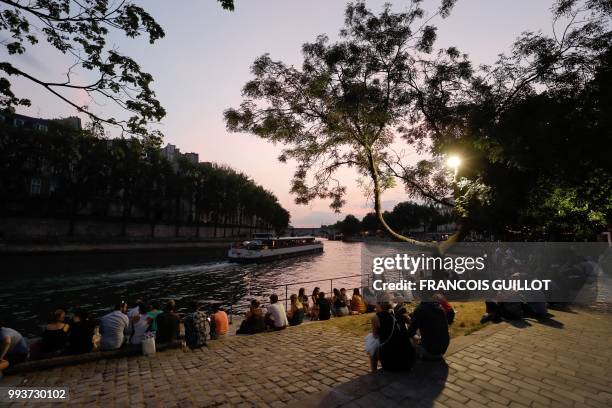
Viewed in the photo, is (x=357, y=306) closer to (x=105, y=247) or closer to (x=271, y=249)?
(x=271, y=249)

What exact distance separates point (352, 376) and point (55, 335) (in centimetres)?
733

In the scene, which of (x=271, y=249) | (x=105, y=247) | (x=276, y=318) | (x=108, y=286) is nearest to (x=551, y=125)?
(x=276, y=318)

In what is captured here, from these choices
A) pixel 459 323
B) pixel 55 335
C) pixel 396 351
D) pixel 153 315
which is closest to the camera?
pixel 396 351

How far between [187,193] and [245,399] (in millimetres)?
72020

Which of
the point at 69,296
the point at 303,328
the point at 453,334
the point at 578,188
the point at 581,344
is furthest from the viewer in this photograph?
the point at 69,296

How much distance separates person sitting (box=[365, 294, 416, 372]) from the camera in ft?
18.6

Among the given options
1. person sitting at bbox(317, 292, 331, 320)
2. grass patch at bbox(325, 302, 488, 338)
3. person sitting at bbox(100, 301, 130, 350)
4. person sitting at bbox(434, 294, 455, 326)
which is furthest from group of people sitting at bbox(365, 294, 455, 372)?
person sitting at bbox(100, 301, 130, 350)

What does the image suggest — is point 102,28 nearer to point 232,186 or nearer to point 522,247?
point 522,247

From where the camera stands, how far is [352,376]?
5.90 m

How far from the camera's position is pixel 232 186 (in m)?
79.8

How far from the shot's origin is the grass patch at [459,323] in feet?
28.8

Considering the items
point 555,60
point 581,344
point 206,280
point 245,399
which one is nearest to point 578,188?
point 555,60

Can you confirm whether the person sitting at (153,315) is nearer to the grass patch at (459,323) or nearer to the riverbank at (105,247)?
the grass patch at (459,323)

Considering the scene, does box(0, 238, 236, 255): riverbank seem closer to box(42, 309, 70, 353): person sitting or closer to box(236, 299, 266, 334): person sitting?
box(42, 309, 70, 353): person sitting
